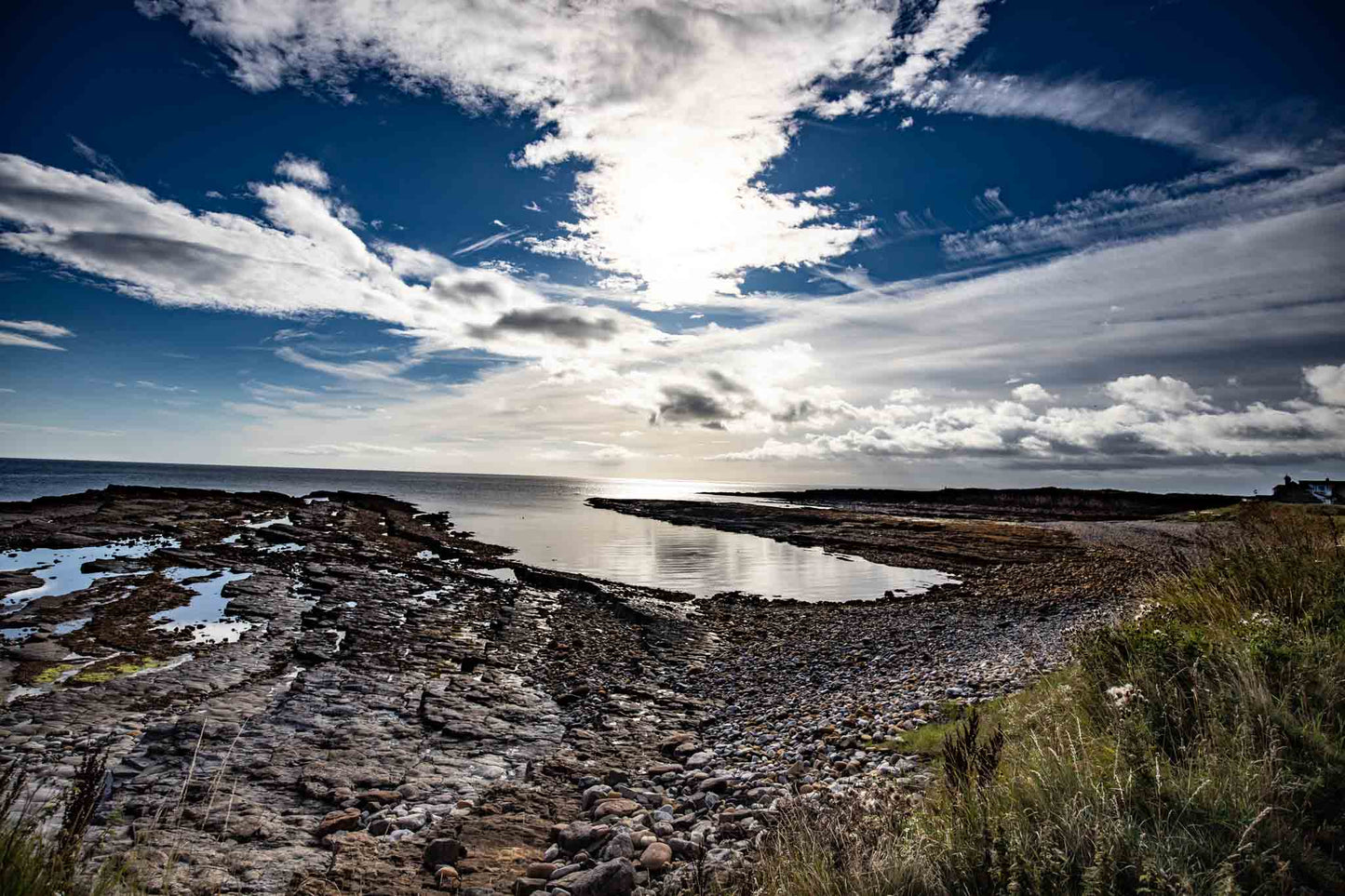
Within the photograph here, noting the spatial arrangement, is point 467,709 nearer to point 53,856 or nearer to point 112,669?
point 112,669

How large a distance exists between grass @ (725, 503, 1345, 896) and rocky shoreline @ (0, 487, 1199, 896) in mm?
1764

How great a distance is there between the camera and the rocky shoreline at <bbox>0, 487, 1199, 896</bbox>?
7.42 meters

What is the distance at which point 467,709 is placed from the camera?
13.3 meters

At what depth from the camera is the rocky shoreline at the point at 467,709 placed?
24.3 ft

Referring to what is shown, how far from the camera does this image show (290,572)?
2956cm

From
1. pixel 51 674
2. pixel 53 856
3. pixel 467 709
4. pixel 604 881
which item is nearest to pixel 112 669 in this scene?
pixel 51 674

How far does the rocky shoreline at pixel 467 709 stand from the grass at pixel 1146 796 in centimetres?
176

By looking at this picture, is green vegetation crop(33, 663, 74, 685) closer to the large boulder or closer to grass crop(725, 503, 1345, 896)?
the large boulder

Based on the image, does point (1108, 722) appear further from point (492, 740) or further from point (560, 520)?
point (560, 520)

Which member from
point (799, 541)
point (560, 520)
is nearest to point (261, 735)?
point (799, 541)

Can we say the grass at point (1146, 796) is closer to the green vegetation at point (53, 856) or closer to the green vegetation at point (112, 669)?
the green vegetation at point (53, 856)

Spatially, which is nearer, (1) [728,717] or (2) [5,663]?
(1) [728,717]

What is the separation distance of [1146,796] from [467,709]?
11.9m

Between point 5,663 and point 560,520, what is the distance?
6292 cm
